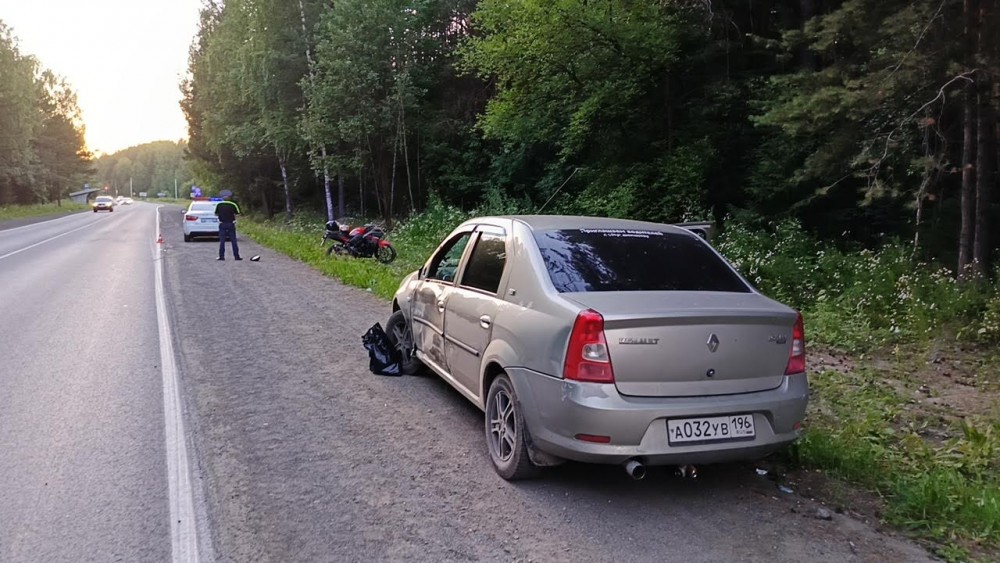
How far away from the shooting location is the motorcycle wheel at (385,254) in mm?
17000

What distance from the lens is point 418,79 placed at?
978 inches

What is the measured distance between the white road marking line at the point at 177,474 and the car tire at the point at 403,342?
6.75 ft

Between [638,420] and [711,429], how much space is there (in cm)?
44

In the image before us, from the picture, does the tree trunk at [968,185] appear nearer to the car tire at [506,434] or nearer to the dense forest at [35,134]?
the car tire at [506,434]

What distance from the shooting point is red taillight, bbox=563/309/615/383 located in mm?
3625

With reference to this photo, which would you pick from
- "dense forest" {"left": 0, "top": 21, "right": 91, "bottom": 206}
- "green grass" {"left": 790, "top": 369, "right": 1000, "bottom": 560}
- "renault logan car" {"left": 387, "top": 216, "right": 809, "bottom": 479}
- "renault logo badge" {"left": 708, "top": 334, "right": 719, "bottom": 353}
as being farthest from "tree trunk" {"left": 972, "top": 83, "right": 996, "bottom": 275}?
"dense forest" {"left": 0, "top": 21, "right": 91, "bottom": 206}

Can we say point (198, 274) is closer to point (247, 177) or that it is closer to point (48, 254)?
point (48, 254)

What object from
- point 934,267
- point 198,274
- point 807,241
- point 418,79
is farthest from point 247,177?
point 934,267

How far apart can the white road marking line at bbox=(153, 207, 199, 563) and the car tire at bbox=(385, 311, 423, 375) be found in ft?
6.75

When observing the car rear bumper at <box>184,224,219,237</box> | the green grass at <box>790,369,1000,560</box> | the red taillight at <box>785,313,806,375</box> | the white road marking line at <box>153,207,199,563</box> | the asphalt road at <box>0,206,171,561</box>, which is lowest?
the green grass at <box>790,369,1000,560</box>

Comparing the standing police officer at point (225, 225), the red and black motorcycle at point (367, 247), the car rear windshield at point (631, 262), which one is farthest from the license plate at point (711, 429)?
the standing police officer at point (225, 225)

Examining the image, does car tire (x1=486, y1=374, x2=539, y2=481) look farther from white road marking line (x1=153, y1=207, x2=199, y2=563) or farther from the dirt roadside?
white road marking line (x1=153, y1=207, x2=199, y2=563)

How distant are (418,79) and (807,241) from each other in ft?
55.7

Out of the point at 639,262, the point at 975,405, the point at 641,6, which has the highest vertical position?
the point at 641,6
